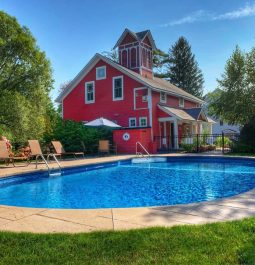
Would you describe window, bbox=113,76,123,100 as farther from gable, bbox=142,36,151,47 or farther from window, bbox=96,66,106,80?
gable, bbox=142,36,151,47

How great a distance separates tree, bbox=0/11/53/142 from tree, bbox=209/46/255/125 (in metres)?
16.7

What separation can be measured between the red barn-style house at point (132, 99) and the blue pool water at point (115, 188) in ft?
30.4

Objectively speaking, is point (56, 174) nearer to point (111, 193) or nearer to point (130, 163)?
point (111, 193)

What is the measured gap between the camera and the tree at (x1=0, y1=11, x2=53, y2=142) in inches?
575

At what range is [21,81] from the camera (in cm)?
1572

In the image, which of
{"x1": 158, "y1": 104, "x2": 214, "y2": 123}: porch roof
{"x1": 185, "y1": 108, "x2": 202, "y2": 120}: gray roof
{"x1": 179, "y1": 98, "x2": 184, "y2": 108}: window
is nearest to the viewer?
{"x1": 158, "y1": 104, "x2": 214, "y2": 123}: porch roof

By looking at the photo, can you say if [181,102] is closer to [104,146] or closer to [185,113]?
[185,113]

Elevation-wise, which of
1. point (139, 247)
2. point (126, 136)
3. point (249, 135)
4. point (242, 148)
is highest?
point (126, 136)

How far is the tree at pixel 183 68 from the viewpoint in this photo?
53.1 meters

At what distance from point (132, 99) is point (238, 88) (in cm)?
964

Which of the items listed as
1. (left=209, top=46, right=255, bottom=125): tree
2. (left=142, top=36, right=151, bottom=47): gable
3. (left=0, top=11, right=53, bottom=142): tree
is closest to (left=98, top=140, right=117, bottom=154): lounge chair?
(left=0, top=11, right=53, bottom=142): tree

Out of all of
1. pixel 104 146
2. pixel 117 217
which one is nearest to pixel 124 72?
pixel 104 146

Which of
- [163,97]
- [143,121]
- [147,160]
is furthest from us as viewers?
[163,97]

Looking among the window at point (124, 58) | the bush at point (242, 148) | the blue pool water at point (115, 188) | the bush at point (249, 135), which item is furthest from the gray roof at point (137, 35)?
the blue pool water at point (115, 188)
